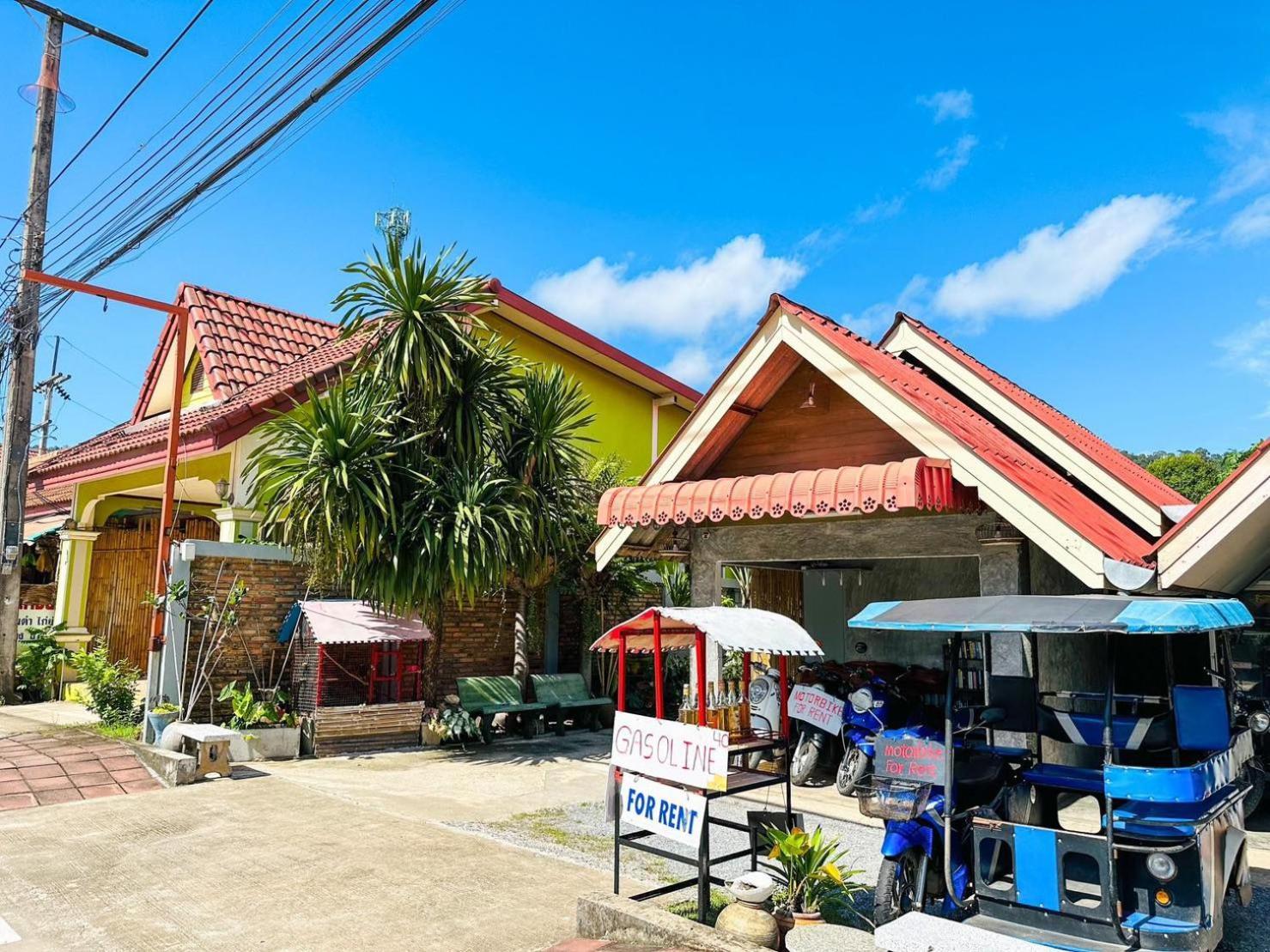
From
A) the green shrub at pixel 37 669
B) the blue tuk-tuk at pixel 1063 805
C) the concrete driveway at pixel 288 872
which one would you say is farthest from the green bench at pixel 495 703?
the blue tuk-tuk at pixel 1063 805

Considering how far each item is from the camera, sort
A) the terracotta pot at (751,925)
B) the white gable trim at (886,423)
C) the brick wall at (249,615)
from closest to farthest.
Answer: the terracotta pot at (751,925)
the white gable trim at (886,423)
the brick wall at (249,615)

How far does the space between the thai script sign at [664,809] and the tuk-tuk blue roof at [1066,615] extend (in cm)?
141

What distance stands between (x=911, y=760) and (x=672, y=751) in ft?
4.44

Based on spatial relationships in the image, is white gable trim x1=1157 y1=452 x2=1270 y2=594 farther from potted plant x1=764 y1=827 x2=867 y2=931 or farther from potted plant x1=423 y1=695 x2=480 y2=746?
potted plant x1=423 y1=695 x2=480 y2=746

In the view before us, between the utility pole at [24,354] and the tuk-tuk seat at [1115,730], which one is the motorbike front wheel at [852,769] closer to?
the tuk-tuk seat at [1115,730]

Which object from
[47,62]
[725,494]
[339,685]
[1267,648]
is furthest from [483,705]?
[47,62]

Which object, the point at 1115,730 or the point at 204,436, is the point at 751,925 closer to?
the point at 1115,730

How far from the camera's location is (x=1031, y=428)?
9.27m

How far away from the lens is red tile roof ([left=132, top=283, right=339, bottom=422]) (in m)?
14.7

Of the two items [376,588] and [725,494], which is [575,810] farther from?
[376,588]

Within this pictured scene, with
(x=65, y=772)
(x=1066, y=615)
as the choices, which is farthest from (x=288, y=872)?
(x=1066, y=615)

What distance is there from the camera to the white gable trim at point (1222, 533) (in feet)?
21.0

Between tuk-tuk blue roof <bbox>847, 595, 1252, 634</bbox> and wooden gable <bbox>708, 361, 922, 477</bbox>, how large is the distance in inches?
154

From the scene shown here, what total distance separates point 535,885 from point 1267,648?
688cm
